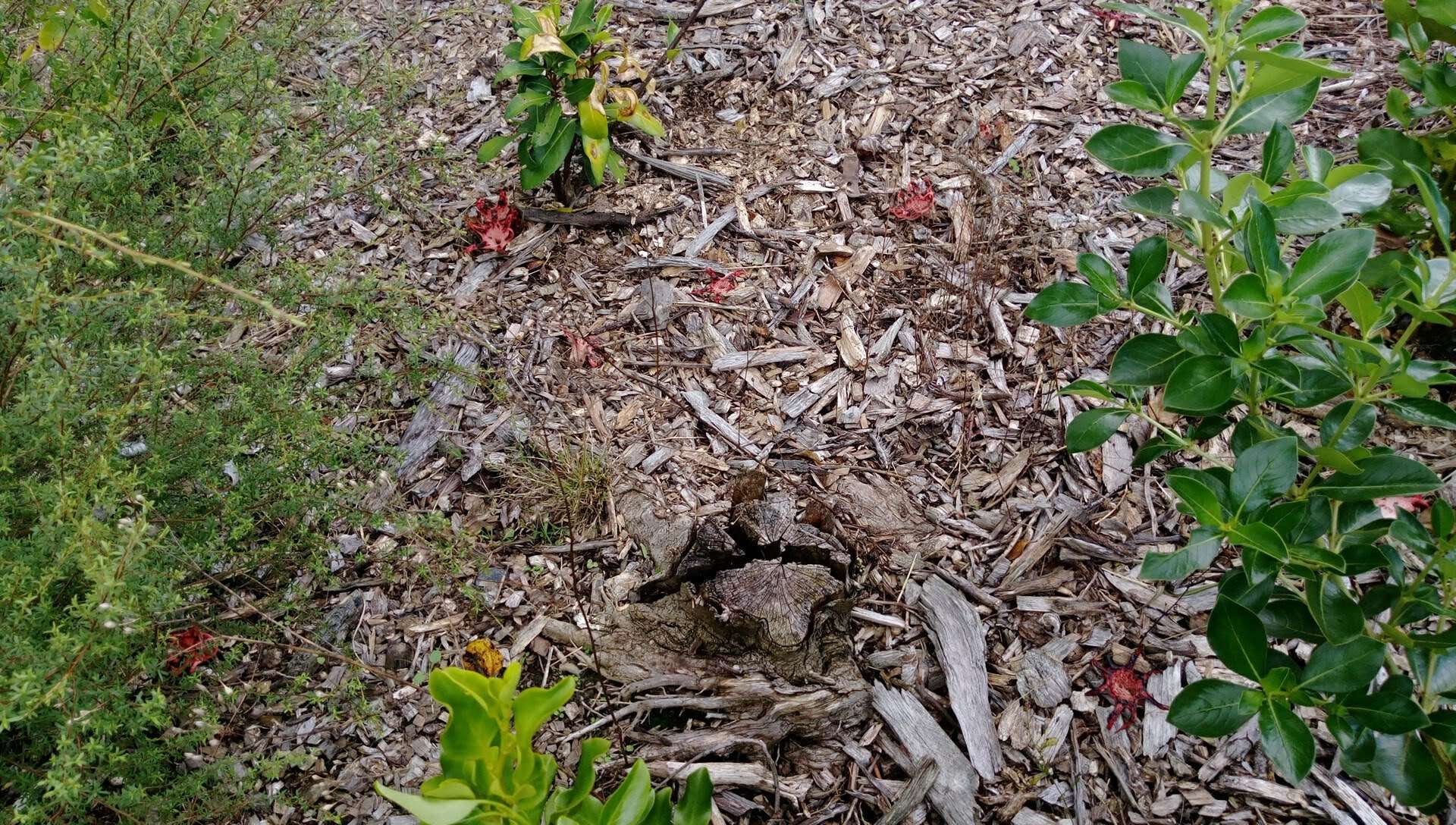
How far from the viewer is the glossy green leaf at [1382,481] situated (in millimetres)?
1552

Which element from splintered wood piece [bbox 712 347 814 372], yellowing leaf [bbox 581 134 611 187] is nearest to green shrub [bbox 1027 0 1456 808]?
splintered wood piece [bbox 712 347 814 372]

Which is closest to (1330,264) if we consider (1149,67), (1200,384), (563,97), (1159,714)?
(1200,384)

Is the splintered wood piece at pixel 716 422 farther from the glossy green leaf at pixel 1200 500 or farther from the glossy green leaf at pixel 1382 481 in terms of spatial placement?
the glossy green leaf at pixel 1382 481

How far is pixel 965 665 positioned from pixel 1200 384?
105 centimetres

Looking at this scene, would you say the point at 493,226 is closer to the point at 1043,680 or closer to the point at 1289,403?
the point at 1043,680

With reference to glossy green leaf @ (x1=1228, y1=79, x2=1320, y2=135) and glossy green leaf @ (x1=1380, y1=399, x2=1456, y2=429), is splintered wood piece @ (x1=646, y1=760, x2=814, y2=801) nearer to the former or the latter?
glossy green leaf @ (x1=1380, y1=399, x2=1456, y2=429)

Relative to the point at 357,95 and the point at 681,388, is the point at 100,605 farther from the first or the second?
the point at 681,388

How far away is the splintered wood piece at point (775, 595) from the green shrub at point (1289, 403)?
0.77 meters

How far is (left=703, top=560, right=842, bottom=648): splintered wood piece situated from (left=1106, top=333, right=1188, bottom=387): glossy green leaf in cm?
90

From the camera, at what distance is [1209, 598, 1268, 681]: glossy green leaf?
61.7 inches

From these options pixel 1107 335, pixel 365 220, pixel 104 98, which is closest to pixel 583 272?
pixel 365 220

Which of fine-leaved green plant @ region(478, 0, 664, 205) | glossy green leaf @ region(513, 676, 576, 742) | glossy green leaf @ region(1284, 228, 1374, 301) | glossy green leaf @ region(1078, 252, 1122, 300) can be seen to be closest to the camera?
glossy green leaf @ region(513, 676, 576, 742)

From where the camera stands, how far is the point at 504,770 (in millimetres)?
1353

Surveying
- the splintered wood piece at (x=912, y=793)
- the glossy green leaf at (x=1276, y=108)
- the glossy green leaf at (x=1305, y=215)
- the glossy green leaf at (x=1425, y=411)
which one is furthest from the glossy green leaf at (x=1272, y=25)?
the splintered wood piece at (x=912, y=793)
